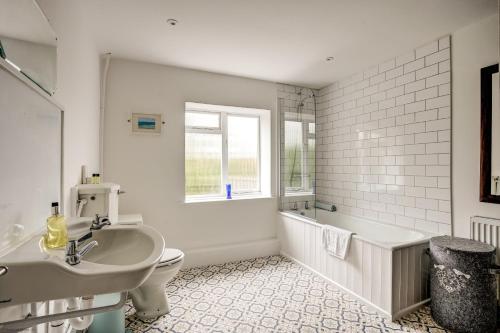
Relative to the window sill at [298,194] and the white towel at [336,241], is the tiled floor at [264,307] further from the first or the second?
the window sill at [298,194]

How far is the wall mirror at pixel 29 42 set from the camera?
845 mm

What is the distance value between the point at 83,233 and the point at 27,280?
1.58ft

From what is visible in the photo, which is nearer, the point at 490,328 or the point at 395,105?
the point at 490,328

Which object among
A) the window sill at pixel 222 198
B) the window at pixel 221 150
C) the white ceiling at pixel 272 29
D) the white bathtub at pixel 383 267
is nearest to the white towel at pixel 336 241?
the white bathtub at pixel 383 267

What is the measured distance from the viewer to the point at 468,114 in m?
2.16

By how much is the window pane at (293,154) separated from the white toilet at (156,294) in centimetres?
191

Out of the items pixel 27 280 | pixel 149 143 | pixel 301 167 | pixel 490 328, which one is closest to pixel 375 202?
pixel 301 167

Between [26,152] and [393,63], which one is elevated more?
[393,63]

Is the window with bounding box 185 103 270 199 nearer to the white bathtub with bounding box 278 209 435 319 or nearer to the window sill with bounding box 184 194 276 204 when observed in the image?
the window sill with bounding box 184 194 276 204

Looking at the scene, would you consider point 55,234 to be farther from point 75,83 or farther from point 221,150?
point 221,150

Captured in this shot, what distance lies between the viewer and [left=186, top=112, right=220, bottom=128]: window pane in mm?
3363

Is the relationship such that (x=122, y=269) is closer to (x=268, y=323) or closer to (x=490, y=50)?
(x=268, y=323)

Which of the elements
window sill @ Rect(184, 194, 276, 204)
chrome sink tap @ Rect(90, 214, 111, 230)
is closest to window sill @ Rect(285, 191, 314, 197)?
window sill @ Rect(184, 194, 276, 204)

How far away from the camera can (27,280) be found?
2.16 feet
